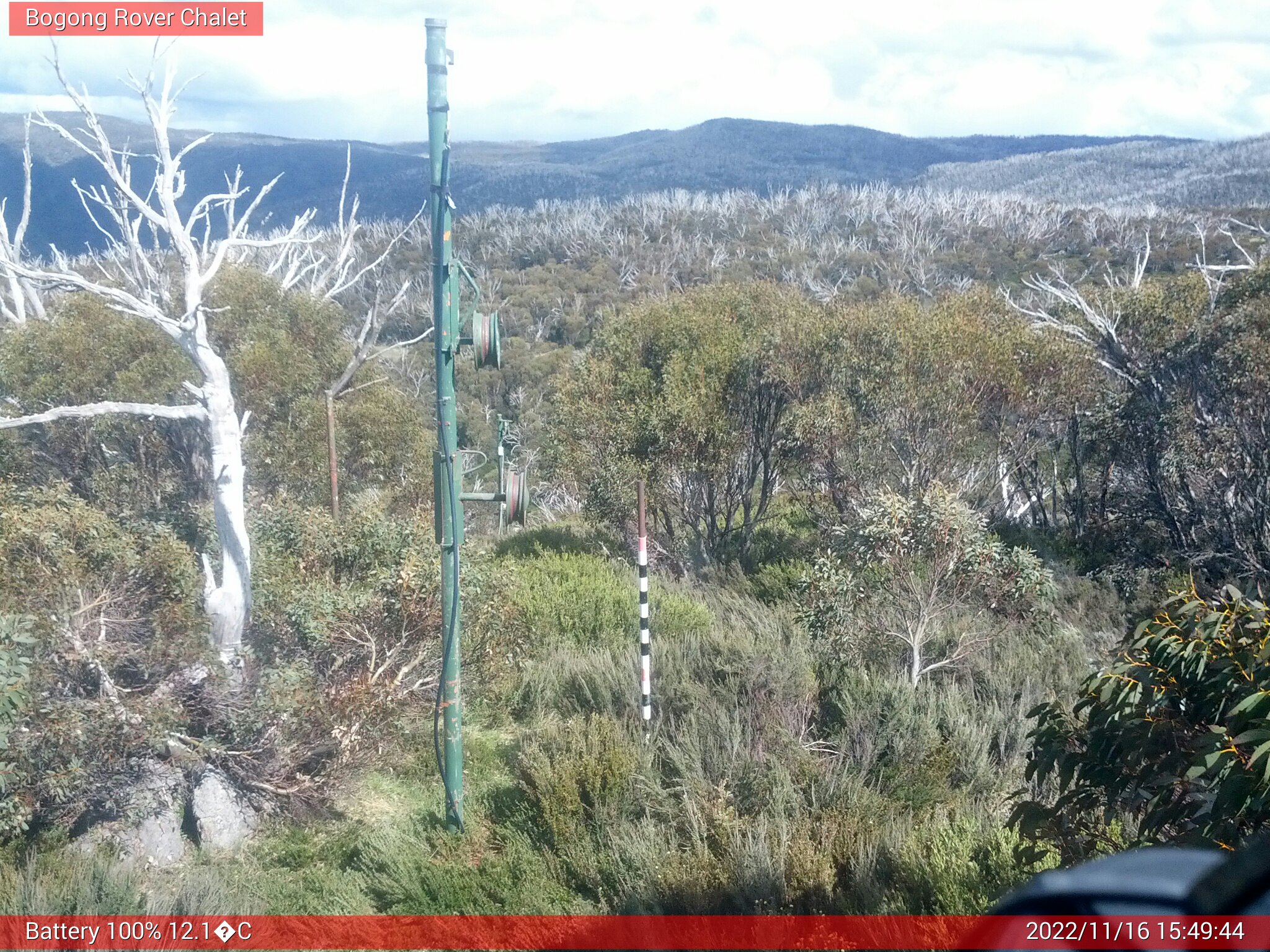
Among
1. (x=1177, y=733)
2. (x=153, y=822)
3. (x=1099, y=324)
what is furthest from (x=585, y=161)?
(x=1177, y=733)

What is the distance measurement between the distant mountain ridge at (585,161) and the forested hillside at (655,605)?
2997 centimetres

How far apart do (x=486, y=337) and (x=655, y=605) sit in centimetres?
500

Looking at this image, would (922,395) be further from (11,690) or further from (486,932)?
(11,690)

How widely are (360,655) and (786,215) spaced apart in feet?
184

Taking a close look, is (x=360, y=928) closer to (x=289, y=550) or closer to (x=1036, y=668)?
(x=289, y=550)

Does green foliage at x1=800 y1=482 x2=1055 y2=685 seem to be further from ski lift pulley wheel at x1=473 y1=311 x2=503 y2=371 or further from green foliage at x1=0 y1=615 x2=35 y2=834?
green foliage at x1=0 y1=615 x2=35 y2=834

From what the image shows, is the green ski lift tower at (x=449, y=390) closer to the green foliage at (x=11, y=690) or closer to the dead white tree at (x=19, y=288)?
the green foliage at (x=11, y=690)

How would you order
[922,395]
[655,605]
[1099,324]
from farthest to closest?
1. [1099,324]
2. [922,395]
3. [655,605]

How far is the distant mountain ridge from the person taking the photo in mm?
58250

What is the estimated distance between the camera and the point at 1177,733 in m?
3.37

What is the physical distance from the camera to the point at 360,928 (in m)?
4.89

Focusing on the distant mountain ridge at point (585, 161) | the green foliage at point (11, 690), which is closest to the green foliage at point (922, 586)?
the green foliage at point (11, 690)

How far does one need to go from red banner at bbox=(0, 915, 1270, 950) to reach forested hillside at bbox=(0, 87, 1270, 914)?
160mm

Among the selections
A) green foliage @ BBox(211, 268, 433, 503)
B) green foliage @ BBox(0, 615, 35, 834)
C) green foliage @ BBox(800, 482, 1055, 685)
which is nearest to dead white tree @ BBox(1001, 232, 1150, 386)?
green foliage @ BBox(800, 482, 1055, 685)
